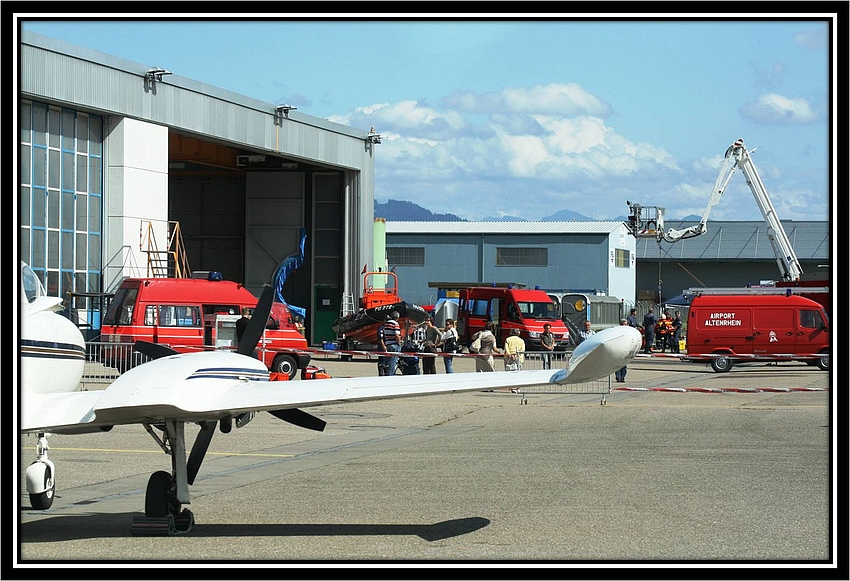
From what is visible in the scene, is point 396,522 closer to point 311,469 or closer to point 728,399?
point 311,469

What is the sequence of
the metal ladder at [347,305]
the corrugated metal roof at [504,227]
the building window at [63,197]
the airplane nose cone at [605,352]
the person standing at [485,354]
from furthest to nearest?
the corrugated metal roof at [504,227] → the metal ladder at [347,305] → the building window at [63,197] → the person standing at [485,354] → the airplane nose cone at [605,352]

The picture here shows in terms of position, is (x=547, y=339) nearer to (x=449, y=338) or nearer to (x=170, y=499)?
(x=449, y=338)

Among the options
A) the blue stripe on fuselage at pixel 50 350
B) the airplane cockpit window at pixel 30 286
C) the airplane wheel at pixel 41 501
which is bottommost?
the airplane wheel at pixel 41 501

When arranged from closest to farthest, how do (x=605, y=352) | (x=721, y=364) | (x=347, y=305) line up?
(x=605, y=352), (x=721, y=364), (x=347, y=305)

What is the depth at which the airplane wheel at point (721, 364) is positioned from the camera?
1258 inches

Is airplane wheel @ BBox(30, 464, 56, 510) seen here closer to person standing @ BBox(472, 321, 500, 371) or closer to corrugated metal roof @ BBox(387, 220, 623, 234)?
person standing @ BBox(472, 321, 500, 371)

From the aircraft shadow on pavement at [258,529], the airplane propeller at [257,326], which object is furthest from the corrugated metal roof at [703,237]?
the aircraft shadow on pavement at [258,529]

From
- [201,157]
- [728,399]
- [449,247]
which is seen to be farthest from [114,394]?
[449,247]

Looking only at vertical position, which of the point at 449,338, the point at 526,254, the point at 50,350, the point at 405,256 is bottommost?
the point at 449,338

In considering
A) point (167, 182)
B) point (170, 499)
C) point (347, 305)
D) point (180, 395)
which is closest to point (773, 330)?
point (347, 305)

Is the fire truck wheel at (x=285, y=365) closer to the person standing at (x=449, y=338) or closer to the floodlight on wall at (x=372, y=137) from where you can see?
the person standing at (x=449, y=338)

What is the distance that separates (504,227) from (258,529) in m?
56.5

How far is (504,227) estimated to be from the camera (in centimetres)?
6419

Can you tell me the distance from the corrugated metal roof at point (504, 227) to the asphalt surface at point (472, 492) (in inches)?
1682
